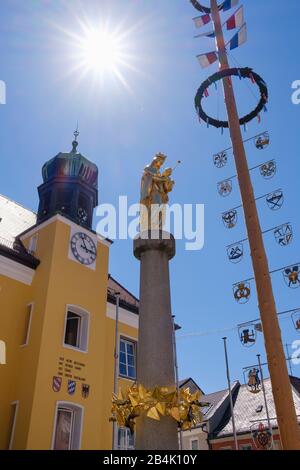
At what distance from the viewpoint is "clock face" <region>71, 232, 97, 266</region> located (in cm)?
1902

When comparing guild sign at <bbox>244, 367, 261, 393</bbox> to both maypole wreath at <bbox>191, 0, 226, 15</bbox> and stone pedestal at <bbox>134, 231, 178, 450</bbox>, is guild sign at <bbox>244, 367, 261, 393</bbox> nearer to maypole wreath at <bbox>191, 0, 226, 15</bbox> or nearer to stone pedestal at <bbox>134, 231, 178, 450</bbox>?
stone pedestal at <bbox>134, 231, 178, 450</bbox>

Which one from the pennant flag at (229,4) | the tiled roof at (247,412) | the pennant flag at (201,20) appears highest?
the pennant flag at (229,4)

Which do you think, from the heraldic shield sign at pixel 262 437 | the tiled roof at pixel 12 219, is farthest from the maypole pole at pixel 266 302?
the heraldic shield sign at pixel 262 437

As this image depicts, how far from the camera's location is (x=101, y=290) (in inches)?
761

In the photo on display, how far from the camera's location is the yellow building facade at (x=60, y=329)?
1478 centimetres

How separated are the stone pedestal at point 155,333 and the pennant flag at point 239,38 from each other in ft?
23.5

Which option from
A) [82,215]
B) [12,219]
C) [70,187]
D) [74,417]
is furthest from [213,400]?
[12,219]

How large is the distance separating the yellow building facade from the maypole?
356 inches

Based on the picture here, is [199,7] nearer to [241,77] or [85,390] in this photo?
[241,77]

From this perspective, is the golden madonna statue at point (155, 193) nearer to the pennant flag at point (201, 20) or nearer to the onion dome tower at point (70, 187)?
the pennant flag at point (201, 20)

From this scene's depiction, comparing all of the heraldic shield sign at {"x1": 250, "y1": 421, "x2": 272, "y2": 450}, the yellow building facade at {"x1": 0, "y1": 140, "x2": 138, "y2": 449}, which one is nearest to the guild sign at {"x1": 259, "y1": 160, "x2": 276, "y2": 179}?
the yellow building facade at {"x1": 0, "y1": 140, "x2": 138, "y2": 449}
